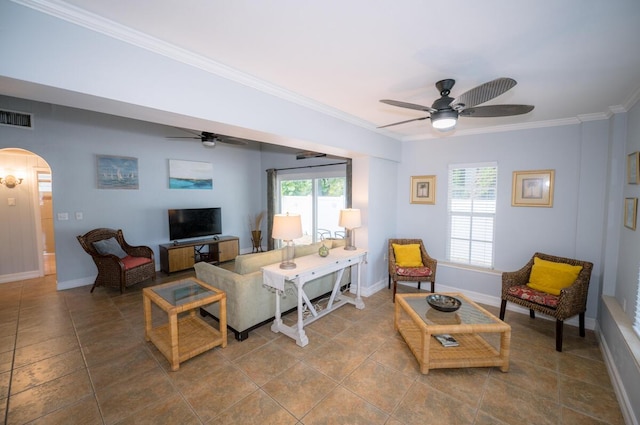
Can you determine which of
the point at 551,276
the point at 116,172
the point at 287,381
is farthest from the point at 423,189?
the point at 116,172

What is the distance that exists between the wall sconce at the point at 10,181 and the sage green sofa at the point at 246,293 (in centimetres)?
419


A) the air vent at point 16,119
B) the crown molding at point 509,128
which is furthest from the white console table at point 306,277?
the air vent at point 16,119

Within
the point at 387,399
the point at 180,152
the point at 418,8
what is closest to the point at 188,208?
the point at 180,152

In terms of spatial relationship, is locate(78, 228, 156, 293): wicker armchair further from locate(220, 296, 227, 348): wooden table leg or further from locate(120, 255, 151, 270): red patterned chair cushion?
locate(220, 296, 227, 348): wooden table leg

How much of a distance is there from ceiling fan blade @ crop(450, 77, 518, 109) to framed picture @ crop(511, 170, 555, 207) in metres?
2.30

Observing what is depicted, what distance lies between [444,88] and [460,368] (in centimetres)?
263

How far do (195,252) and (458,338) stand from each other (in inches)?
198

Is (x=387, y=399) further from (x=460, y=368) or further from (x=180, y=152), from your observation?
(x=180, y=152)

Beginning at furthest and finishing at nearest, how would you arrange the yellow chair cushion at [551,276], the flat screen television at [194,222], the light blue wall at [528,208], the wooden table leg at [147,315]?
the flat screen television at [194,222] < the light blue wall at [528,208] < the yellow chair cushion at [551,276] < the wooden table leg at [147,315]

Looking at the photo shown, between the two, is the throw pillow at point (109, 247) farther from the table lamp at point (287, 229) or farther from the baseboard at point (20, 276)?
the table lamp at point (287, 229)

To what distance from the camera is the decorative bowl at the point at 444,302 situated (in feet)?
8.63

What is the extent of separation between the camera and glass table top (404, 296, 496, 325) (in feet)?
8.27

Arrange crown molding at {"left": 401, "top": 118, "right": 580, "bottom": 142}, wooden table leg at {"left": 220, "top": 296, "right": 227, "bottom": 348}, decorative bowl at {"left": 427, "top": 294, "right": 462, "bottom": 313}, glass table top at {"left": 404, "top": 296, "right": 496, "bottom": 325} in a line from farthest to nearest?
crown molding at {"left": 401, "top": 118, "right": 580, "bottom": 142}
wooden table leg at {"left": 220, "top": 296, "right": 227, "bottom": 348}
decorative bowl at {"left": 427, "top": 294, "right": 462, "bottom": 313}
glass table top at {"left": 404, "top": 296, "right": 496, "bottom": 325}

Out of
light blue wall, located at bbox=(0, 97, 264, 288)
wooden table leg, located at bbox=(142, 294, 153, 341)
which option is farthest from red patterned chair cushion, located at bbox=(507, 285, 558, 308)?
light blue wall, located at bbox=(0, 97, 264, 288)
